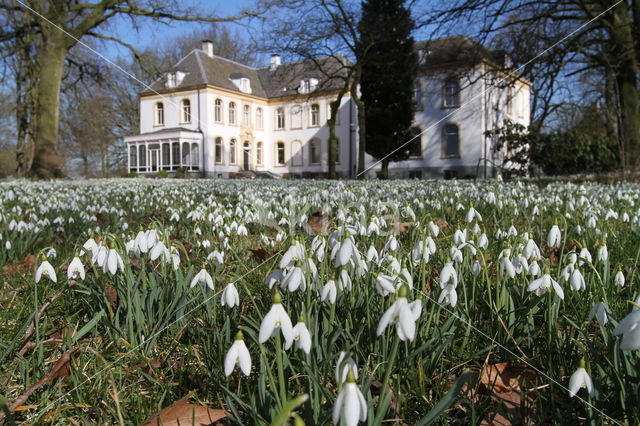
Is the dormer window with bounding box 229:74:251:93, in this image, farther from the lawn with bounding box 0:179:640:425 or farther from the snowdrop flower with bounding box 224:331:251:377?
the snowdrop flower with bounding box 224:331:251:377

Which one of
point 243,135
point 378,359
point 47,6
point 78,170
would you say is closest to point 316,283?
point 378,359

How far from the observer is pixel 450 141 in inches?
1384

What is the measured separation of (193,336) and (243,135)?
40.8 meters

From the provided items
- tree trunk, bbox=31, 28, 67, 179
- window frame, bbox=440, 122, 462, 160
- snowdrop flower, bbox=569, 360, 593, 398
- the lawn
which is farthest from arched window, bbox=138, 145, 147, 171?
snowdrop flower, bbox=569, 360, 593, 398

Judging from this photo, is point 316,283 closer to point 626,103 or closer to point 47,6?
point 626,103

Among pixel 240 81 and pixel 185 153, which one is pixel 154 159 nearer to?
pixel 185 153

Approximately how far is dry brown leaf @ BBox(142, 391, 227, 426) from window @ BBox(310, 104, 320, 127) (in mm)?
41484

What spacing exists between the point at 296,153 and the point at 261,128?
3.98 metres

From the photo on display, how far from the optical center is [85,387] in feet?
4.68

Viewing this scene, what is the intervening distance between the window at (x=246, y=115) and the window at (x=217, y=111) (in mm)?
2485

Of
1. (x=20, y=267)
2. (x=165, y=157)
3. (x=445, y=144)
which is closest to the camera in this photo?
(x=20, y=267)

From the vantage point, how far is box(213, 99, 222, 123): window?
39438 mm

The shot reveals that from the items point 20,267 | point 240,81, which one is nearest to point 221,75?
point 240,81

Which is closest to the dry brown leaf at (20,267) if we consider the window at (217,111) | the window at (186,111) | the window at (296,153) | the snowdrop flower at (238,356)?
the snowdrop flower at (238,356)
